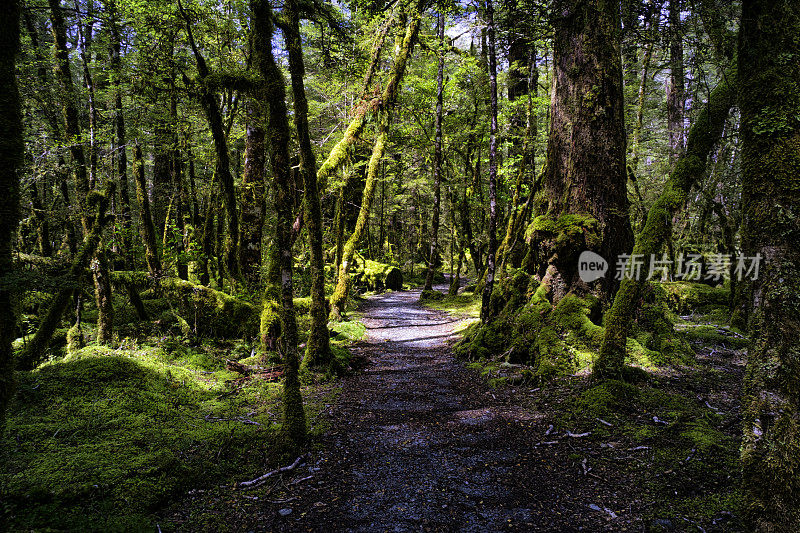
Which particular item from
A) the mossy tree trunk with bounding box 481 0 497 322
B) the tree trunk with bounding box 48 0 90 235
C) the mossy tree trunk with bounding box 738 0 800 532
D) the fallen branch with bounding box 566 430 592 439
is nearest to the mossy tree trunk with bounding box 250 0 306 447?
the fallen branch with bounding box 566 430 592 439

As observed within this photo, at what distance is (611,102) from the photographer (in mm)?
7055

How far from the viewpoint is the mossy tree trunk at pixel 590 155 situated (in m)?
7.03

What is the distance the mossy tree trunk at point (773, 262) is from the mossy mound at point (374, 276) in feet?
59.6

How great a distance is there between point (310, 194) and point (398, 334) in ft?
21.0

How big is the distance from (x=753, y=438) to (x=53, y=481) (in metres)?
5.59

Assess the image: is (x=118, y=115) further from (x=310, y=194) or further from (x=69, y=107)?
(x=310, y=194)

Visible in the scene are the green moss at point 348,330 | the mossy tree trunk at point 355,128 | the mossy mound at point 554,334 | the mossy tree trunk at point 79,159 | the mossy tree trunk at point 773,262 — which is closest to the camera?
the mossy tree trunk at point 773,262

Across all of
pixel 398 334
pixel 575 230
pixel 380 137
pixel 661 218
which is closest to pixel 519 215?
pixel 575 230

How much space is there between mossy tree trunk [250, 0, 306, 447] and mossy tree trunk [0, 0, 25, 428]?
2354mm

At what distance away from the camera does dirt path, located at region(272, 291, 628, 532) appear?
321cm

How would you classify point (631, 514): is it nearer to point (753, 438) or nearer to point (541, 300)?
point (753, 438)

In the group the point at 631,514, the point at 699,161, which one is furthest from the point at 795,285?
the point at 699,161

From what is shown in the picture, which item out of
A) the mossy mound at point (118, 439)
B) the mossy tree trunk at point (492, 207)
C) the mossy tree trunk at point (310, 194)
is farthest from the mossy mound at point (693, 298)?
the mossy mound at point (118, 439)

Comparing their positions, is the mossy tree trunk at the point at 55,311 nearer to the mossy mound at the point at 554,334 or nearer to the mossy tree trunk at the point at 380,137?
the mossy tree trunk at the point at 380,137
